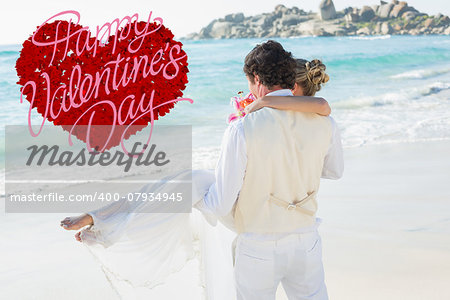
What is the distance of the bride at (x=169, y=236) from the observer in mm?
2254

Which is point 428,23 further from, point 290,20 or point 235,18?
point 235,18

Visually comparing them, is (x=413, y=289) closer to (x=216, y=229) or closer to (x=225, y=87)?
(x=216, y=229)

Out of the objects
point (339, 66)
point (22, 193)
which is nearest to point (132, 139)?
point (22, 193)

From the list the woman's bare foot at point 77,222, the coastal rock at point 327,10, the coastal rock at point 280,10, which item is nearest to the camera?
the woman's bare foot at point 77,222

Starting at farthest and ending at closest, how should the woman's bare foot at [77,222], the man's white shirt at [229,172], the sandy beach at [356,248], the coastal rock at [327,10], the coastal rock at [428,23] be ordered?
the coastal rock at [327,10] → the coastal rock at [428,23] → the sandy beach at [356,248] → the woman's bare foot at [77,222] → the man's white shirt at [229,172]

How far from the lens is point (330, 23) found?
75875mm

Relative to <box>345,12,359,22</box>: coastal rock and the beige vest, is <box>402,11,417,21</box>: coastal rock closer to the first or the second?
<box>345,12,359,22</box>: coastal rock

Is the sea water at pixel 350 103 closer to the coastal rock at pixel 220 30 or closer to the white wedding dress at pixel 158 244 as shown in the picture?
the white wedding dress at pixel 158 244

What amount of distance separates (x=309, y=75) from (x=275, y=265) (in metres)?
0.79

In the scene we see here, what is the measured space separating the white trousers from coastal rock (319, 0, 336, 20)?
79945 mm

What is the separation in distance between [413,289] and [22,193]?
4696 millimetres

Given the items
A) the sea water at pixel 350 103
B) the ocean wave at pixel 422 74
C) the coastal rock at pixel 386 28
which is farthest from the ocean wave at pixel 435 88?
the coastal rock at pixel 386 28

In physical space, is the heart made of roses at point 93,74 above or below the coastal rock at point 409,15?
above

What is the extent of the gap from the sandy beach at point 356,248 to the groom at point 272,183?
1.97 feet
